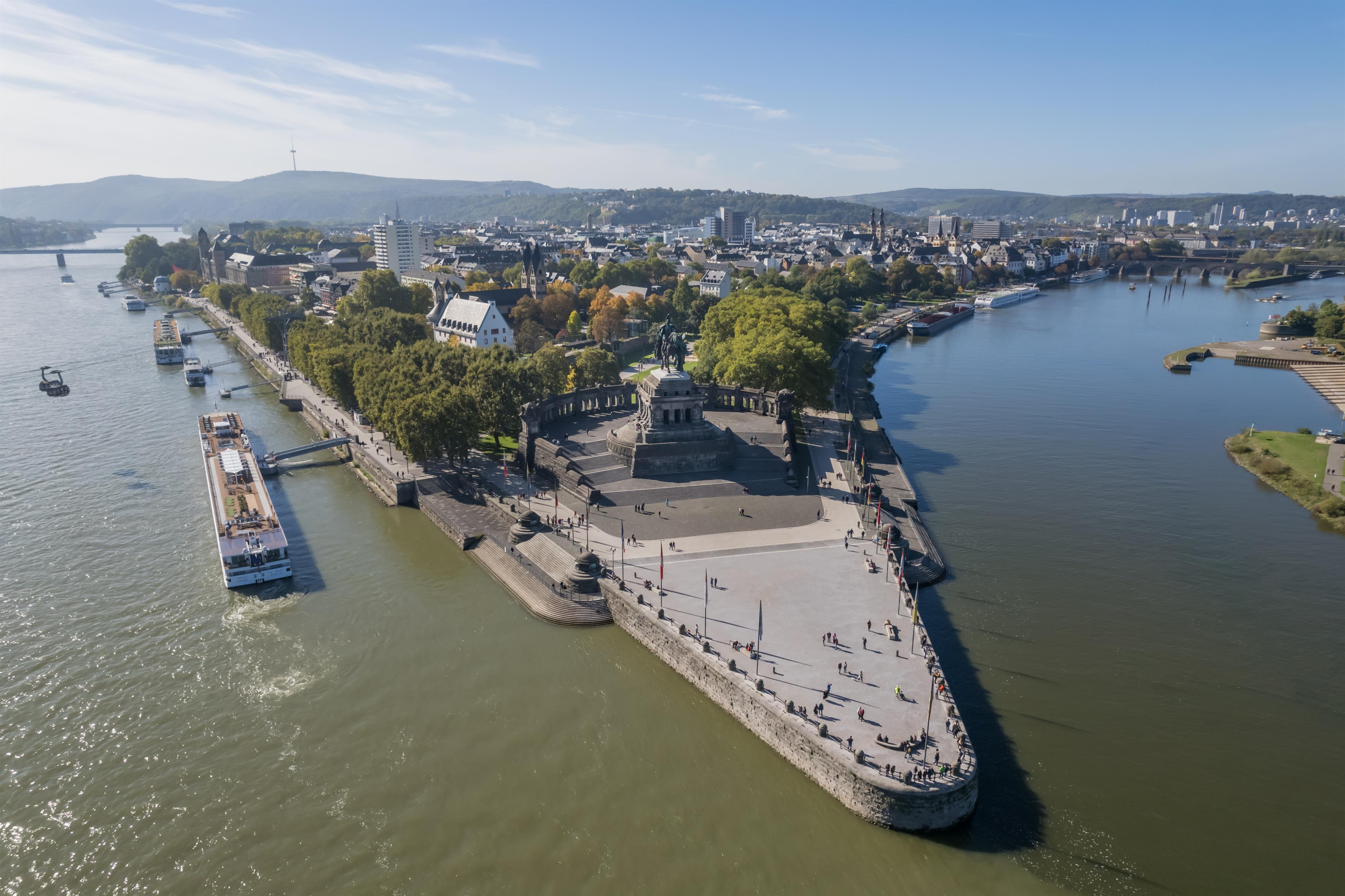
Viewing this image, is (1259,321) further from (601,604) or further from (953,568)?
(601,604)

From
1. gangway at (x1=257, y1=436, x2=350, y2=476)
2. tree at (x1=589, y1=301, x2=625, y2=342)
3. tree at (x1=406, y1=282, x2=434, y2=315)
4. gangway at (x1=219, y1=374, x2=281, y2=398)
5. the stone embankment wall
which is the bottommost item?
the stone embankment wall

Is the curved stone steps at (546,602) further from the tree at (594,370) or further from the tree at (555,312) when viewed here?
the tree at (555,312)

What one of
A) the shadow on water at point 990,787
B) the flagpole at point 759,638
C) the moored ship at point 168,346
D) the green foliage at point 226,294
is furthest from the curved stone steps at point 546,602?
the green foliage at point 226,294

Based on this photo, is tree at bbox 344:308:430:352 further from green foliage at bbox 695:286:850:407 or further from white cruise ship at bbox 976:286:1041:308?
white cruise ship at bbox 976:286:1041:308

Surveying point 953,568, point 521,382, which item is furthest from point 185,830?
point 521,382

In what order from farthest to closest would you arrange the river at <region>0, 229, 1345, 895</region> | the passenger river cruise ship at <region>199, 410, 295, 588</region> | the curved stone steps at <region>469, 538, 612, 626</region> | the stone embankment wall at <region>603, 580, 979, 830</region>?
1. the passenger river cruise ship at <region>199, 410, 295, 588</region>
2. the curved stone steps at <region>469, 538, 612, 626</region>
3. the stone embankment wall at <region>603, 580, 979, 830</region>
4. the river at <region>0, 229, 1345, 895</region>

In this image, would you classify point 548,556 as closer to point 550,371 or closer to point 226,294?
point 550,371

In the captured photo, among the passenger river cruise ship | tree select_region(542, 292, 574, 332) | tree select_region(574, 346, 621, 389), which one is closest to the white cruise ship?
tree select_region(542, 292, 574, 332)
